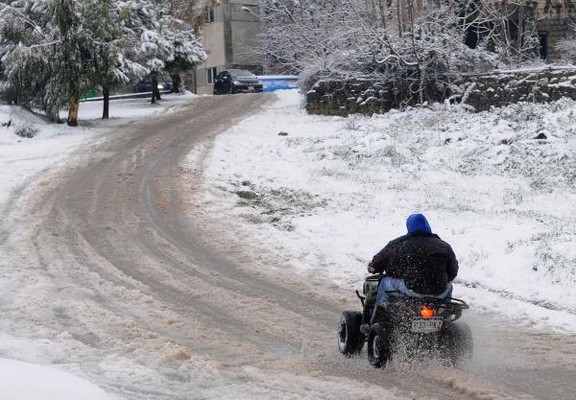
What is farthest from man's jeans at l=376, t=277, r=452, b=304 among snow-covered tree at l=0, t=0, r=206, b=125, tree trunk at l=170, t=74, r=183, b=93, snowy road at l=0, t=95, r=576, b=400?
tree trunk at l=170, t=74, r=183, b=93

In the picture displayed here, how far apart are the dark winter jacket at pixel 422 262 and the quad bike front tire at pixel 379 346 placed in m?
0.47

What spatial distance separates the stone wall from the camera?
20641 millimetres

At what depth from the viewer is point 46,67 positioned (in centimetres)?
2219

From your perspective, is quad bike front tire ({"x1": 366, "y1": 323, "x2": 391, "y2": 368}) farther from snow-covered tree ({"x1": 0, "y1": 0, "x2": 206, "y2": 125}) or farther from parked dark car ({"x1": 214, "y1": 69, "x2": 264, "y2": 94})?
parked dark car ({"x1": 214, "y1": 69, "x2": 264, "y2": 94})

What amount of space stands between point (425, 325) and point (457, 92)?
675 inches

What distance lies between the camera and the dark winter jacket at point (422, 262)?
21.3 feet

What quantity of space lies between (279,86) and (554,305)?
31343 mm

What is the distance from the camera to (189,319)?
26.6 ft

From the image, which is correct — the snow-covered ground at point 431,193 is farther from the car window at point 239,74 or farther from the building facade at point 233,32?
the building facade at point 233,32

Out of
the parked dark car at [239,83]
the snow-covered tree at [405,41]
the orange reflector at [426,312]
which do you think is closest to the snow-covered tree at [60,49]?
the snow-covered tree at [405,41]

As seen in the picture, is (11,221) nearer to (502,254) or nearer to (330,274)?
(330,274)

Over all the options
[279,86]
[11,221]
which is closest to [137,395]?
[11,221]

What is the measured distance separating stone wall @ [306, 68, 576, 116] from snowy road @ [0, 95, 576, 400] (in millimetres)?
10323

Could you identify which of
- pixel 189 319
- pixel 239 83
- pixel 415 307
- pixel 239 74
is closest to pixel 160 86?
pixel 239 74
